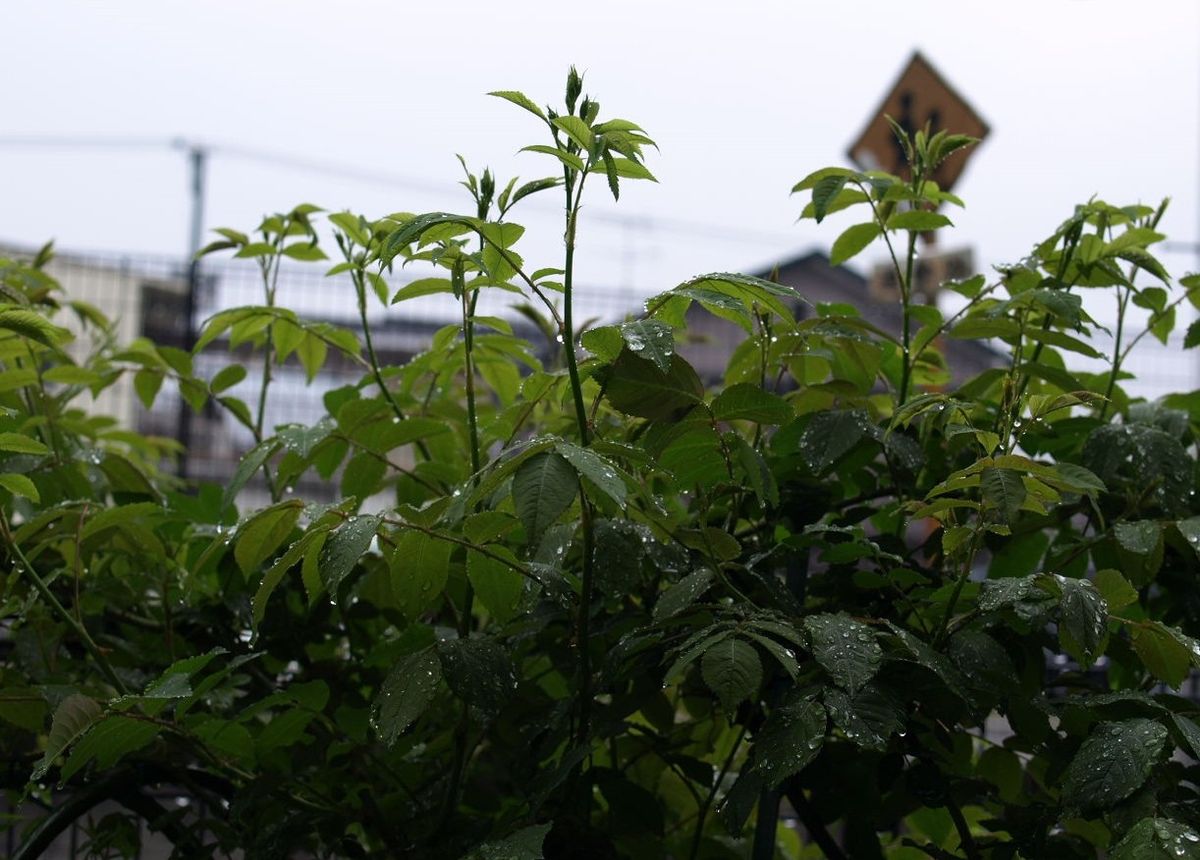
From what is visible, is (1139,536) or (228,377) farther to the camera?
(228,377)

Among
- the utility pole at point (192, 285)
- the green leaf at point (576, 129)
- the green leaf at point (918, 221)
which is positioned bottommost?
the utility pole at point (192, 285)

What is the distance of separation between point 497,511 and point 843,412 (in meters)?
0.30

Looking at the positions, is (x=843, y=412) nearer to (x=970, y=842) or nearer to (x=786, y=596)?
(x=786, y=596)

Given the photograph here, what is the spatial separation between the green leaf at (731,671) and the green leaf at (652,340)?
7.0 inches

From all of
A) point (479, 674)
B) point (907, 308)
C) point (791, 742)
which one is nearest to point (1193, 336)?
point (907, 308)

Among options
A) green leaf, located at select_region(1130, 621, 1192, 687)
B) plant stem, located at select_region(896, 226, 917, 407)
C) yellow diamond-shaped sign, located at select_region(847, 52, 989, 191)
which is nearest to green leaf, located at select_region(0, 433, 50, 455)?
plant stem, located at select_region(896, 226, 917, 407)

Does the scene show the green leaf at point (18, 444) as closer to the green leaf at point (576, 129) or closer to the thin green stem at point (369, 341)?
the thin green stem at point (369, 341)

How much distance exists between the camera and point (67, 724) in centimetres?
80

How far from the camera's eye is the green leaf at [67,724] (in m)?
0.77

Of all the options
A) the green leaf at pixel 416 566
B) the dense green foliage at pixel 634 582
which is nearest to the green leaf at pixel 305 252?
the dense green foliage at pixel 634 582

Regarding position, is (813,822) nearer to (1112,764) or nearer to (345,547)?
(1112,764)

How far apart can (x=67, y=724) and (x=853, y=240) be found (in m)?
0.72

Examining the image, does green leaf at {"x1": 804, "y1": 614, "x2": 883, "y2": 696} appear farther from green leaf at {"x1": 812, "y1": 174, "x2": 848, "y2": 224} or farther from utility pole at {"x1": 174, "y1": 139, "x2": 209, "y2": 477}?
utility pole at {"x1": 174, "y1": 139, "x2": 209, "y2": 477}

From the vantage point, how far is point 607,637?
39.1 inches
